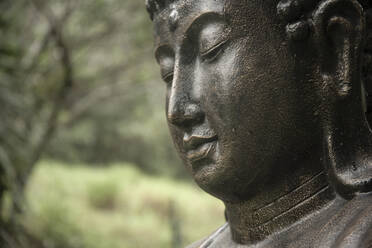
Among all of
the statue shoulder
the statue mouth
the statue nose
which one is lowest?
the statue shoulder

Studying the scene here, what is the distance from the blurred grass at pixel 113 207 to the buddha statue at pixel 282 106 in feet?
11.4

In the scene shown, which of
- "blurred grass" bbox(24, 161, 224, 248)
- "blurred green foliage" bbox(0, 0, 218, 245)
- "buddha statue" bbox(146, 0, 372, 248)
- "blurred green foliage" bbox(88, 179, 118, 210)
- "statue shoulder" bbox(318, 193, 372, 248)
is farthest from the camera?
"blurred green foliage" bbox(88, 179, 118, 210)

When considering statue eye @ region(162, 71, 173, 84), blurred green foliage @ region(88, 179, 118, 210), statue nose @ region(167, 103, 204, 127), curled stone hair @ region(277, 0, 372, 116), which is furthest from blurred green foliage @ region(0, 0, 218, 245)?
curled stone hair @ region(277, 0, 372, 116)

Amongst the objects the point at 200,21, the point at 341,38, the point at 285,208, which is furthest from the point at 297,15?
the point at 285,208

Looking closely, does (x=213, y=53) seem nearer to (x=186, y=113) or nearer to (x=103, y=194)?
(x=186, y=113)

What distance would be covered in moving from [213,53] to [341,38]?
0.95 ft

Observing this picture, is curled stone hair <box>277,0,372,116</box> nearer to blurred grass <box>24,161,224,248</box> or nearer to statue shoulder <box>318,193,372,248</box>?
statue shoulder <box>318,193,372,248</box>

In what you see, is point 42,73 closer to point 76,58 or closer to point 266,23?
point 76,58

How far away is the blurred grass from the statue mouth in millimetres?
3430

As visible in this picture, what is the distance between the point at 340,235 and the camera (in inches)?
37.8

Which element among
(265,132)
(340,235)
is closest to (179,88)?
(265,132)

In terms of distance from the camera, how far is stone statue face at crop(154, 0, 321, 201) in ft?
3.49

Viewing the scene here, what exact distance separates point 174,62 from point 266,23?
25 cm

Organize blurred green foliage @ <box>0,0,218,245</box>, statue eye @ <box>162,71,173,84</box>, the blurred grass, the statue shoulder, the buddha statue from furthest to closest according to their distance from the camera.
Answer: the blurred grass
blurred green foliage @ <box>0,0,218,245</box>
statue eye @ <box>162,71,173,84</box>
the buddha statue
the statue shoulder
